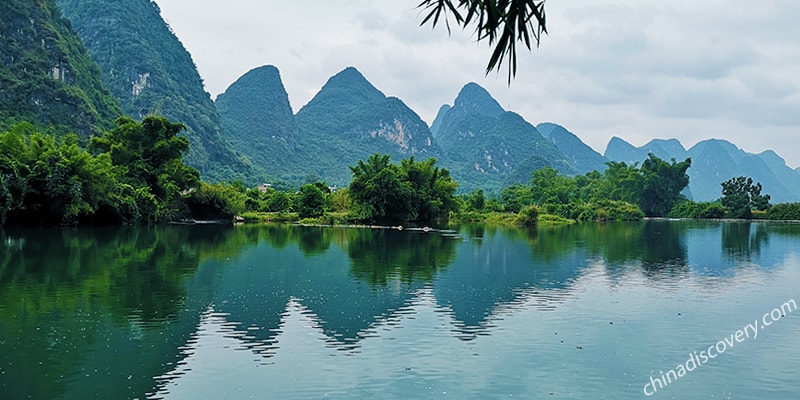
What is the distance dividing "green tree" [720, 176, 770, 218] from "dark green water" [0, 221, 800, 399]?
4889 cm

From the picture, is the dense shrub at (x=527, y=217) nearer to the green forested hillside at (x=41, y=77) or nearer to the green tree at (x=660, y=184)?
the green tree at (x=660, y=184)

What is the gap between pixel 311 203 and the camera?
44906 mm

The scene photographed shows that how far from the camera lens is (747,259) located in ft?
69.4

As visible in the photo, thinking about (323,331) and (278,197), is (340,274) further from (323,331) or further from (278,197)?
(278,197)

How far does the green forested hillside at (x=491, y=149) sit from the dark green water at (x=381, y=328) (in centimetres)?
11009

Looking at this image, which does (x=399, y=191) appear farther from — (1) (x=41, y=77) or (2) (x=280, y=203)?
(1) (x=41, y=77)

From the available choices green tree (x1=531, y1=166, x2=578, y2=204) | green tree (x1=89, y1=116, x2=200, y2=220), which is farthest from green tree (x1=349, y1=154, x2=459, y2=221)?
green tree (x1=531, y1=166, x2=578, y2=204)

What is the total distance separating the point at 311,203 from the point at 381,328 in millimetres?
35833

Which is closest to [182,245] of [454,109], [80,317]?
[80,317]

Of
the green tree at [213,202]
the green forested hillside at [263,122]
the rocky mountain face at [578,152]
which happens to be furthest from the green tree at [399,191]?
the rocky mountain face at [578,152]

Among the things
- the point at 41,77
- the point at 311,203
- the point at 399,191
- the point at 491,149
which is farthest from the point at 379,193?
the point at 491,149

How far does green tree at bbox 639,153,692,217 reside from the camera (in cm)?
6938

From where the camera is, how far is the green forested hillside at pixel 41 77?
47844 millimetres

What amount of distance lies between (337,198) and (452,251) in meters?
24.8
